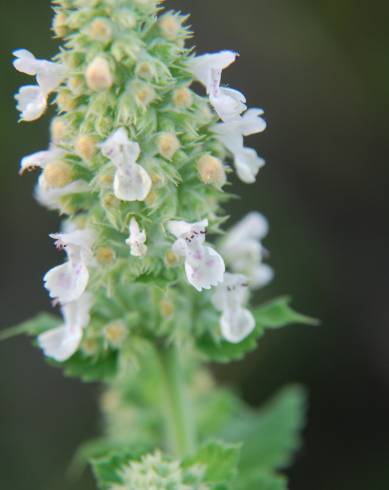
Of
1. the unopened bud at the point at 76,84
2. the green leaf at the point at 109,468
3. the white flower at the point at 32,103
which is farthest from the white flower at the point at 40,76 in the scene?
the green leaf at the point at 109,468

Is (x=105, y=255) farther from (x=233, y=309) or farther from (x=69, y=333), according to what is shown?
(x=233, y=309)

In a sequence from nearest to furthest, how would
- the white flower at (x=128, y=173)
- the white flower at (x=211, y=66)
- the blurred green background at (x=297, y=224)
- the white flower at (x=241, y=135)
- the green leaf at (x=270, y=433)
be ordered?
the white flower at (x=128, y=173) < the white flower at (x=211, y=66) < the white flower at (x=241, y=135) < the green leaf at (x=270, y=433) < the blurred green background at (x=297, y=224)

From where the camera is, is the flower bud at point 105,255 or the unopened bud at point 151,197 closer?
the unopened bud at point 151,197

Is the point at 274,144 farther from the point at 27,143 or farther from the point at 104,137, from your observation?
the point at 104,137

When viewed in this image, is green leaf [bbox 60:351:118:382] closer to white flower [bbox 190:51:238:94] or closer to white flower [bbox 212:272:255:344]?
white flower [bbox 212:272:255:344]

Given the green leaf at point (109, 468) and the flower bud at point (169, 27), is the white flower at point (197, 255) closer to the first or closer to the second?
the flower bud at point (169, 27)

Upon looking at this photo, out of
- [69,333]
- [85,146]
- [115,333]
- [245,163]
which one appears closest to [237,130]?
[245,163]

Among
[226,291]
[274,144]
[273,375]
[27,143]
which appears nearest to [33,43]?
[27,143]

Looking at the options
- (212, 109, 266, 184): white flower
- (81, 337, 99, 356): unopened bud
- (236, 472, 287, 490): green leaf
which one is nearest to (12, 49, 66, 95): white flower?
(212, 109, 266, 184): white flower
